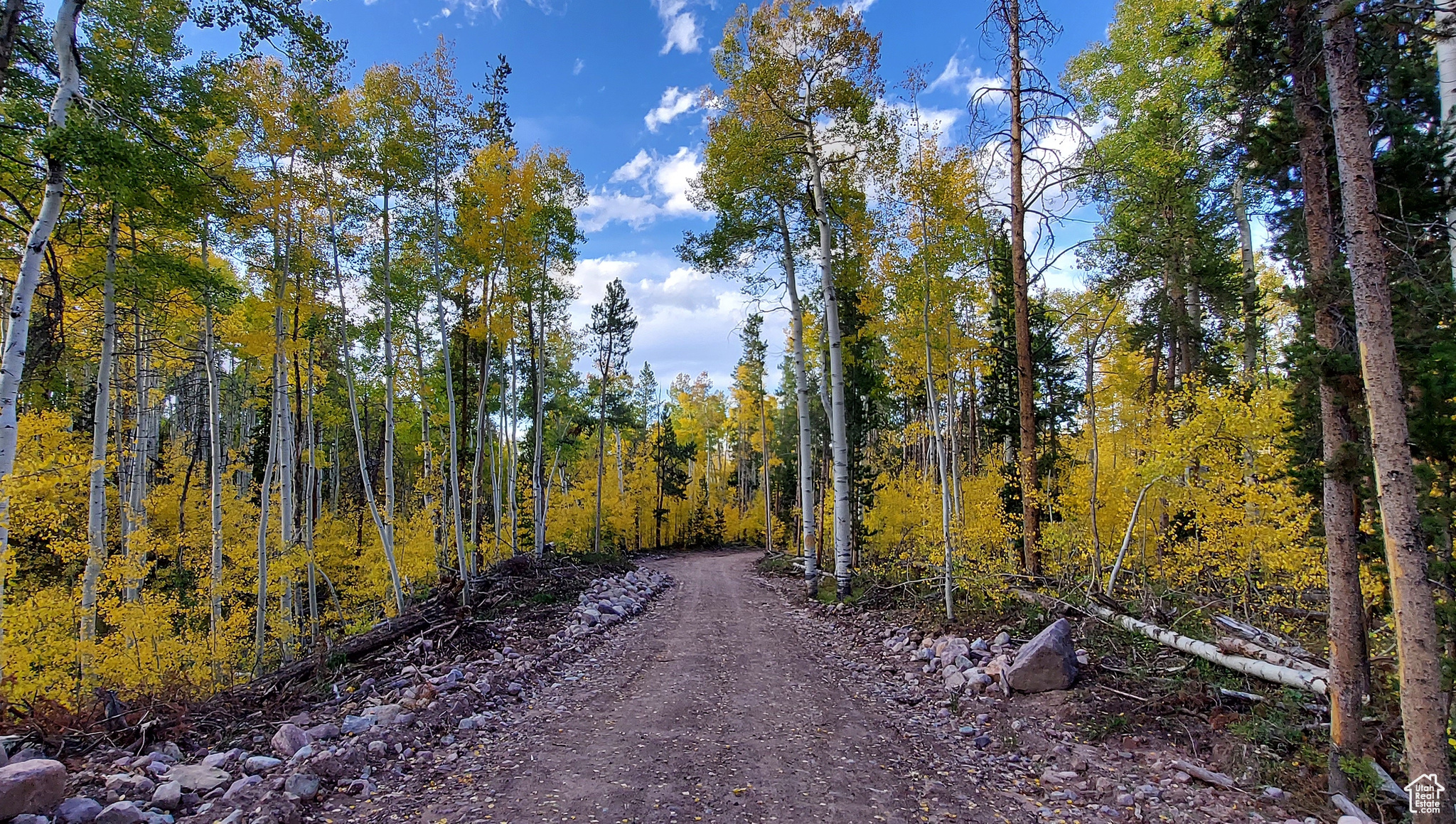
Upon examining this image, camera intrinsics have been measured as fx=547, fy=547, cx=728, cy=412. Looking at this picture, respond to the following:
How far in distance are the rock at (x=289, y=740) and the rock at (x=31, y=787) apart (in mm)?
1240

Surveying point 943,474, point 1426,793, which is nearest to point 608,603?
point 943,474

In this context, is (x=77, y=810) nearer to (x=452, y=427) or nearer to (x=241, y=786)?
(x=241, y=786)

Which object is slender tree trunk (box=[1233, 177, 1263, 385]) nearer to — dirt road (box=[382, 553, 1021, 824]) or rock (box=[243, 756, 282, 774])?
dirt road (box=[382, 553, 1021, 824])

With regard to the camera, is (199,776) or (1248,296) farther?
(1248,296)

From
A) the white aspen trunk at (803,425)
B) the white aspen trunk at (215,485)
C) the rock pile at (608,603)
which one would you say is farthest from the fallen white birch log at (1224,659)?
the white aspen trunk at (215,485)

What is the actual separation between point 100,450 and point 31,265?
4.03 m

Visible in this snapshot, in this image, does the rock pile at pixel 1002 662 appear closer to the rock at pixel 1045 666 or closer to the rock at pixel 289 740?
the rock at pixel 1045 666

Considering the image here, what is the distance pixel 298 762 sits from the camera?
173 inches

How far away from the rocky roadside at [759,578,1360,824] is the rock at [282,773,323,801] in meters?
4.53

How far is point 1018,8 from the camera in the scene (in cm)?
739

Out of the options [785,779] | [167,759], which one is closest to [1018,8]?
[785,779]

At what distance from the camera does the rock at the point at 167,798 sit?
373cm

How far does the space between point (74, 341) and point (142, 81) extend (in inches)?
256

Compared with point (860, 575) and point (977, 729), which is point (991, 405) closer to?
point (860, 575)
